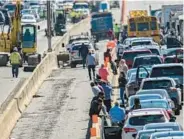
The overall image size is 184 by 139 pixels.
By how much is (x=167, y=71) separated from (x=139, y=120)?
39.1 ft

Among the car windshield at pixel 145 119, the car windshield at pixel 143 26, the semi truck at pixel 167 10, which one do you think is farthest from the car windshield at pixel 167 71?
the semi truck at pixel 167 10

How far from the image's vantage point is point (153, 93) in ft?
104

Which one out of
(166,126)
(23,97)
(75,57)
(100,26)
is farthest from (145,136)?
(100,26)

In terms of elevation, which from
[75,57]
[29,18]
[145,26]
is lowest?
[29,18]

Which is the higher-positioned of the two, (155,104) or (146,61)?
(155,104)

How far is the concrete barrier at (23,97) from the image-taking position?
29.2m

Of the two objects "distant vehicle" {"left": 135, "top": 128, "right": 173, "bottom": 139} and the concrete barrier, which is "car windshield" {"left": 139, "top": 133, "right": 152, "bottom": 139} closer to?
"distant vehicle" {"left": 135, "top": 128, "right": 173, "bottom": 139}

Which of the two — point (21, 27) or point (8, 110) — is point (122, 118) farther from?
point (21, 27)

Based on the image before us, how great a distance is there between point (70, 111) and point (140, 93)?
4075 millimetres

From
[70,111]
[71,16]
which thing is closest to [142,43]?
[70,111]

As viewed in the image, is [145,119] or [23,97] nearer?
[145,119]

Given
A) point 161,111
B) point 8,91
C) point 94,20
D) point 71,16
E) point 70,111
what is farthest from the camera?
point 71,16

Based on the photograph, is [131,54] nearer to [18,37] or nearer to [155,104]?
[18,37]

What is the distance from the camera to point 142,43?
2175 inches
